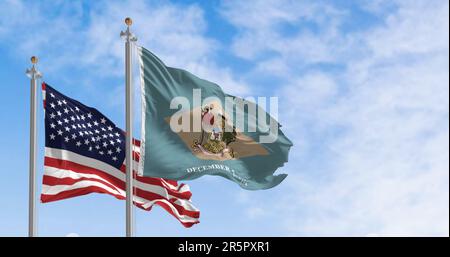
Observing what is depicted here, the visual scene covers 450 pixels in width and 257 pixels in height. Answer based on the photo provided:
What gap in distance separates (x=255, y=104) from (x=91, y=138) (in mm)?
4656

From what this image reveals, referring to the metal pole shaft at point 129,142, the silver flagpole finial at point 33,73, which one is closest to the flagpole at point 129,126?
the metal pole shaft at point 129,142

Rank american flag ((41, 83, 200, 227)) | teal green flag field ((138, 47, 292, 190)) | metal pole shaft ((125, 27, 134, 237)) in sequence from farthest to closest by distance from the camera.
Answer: american flag ((41, 83, 200, 227))
teal green flag field ((138, 47, 292, 190))
metal pole shaft ((125, 27, 134, 237))

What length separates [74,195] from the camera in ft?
65.6

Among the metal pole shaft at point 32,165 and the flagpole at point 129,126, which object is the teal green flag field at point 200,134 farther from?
the metal pole shaft at point 32,165

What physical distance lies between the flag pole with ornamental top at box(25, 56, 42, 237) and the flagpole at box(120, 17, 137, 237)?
290 cm

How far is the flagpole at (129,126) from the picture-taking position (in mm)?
18703

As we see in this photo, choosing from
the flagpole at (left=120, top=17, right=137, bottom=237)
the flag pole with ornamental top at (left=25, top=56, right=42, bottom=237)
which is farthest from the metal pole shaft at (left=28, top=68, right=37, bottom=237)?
the flagpole at (left=120, top=17, right=137, bottom=237)

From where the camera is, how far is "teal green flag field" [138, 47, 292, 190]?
20.0 m

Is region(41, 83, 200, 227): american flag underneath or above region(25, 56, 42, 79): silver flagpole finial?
underneath

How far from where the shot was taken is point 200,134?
20.4 metres

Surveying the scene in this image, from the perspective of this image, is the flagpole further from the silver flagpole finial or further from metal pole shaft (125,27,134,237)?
the silver flagpole finial

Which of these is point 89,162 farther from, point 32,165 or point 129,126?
point 129,126
